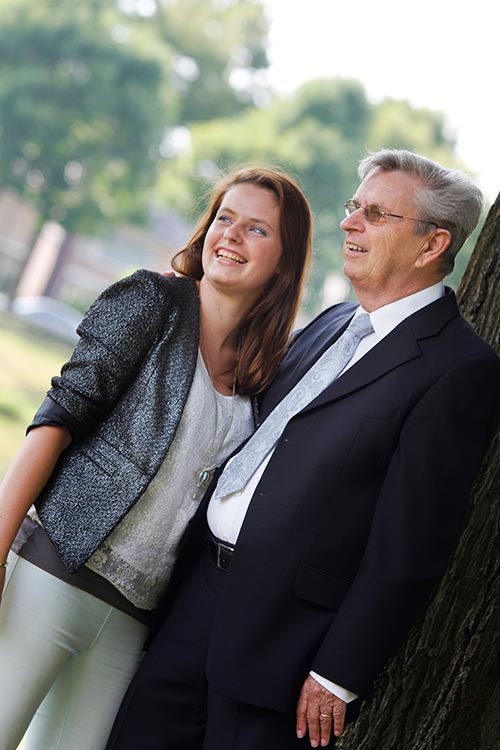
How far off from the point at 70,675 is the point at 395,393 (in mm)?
1168

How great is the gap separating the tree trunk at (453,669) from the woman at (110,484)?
867 millimetres

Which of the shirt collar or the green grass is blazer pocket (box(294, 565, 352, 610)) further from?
the green grass

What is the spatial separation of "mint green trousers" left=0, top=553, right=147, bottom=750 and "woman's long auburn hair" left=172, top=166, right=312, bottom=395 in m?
0.77

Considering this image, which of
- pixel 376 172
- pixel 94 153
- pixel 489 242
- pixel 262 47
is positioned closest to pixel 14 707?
pixel 376 172

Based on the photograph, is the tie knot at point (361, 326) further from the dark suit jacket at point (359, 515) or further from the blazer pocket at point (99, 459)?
the blazer pocket at point (99, 459)

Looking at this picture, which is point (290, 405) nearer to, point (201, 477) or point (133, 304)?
point (201, 477)

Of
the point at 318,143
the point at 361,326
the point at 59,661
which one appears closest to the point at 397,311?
the point at 361,326

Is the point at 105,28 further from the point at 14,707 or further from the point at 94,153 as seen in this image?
the point at 14,707

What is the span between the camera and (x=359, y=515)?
8.54 feet

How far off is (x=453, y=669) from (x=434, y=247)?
1376 mm

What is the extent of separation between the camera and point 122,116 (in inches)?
1286

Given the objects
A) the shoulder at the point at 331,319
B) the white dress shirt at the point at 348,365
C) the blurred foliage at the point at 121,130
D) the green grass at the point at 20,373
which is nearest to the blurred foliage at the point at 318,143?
the blurred foliage at the point at 121,130

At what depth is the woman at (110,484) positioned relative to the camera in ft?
8.79

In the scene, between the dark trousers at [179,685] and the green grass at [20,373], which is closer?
the dark trousers at [179,685]
